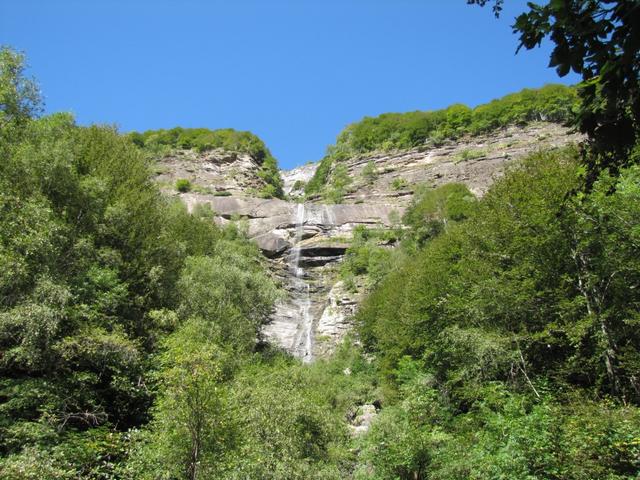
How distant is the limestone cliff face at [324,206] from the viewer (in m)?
42.8

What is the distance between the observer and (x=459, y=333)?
66.5 feet

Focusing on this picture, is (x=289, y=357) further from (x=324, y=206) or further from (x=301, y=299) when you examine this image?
(x=324, y=206)

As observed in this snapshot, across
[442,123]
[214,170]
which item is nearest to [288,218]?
[214,170]

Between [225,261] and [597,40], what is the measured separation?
29.6 m

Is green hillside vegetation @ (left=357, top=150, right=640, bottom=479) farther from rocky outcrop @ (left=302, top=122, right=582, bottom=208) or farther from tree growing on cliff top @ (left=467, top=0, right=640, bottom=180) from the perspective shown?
rocky outcrop @ (left=302, top=122, right=582, bottom=208)

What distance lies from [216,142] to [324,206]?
125 ft

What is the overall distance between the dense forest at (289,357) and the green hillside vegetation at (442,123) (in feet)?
188

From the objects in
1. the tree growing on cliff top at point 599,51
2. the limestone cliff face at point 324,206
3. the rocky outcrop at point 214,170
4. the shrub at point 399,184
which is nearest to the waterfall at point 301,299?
the limestone cliff face at point 324,206

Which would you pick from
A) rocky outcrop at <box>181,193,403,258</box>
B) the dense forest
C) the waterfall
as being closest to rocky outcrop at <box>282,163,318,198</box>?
rocky outcrop at <box>181,193,403,258</box>

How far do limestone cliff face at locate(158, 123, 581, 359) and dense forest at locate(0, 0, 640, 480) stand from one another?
11045 millimetres

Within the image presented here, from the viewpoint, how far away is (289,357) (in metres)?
31.2

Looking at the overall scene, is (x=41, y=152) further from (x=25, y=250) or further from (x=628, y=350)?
(x=628, y=350)

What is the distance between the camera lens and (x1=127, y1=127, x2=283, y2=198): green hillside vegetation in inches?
3555

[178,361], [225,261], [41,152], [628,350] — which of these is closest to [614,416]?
[628,350]
